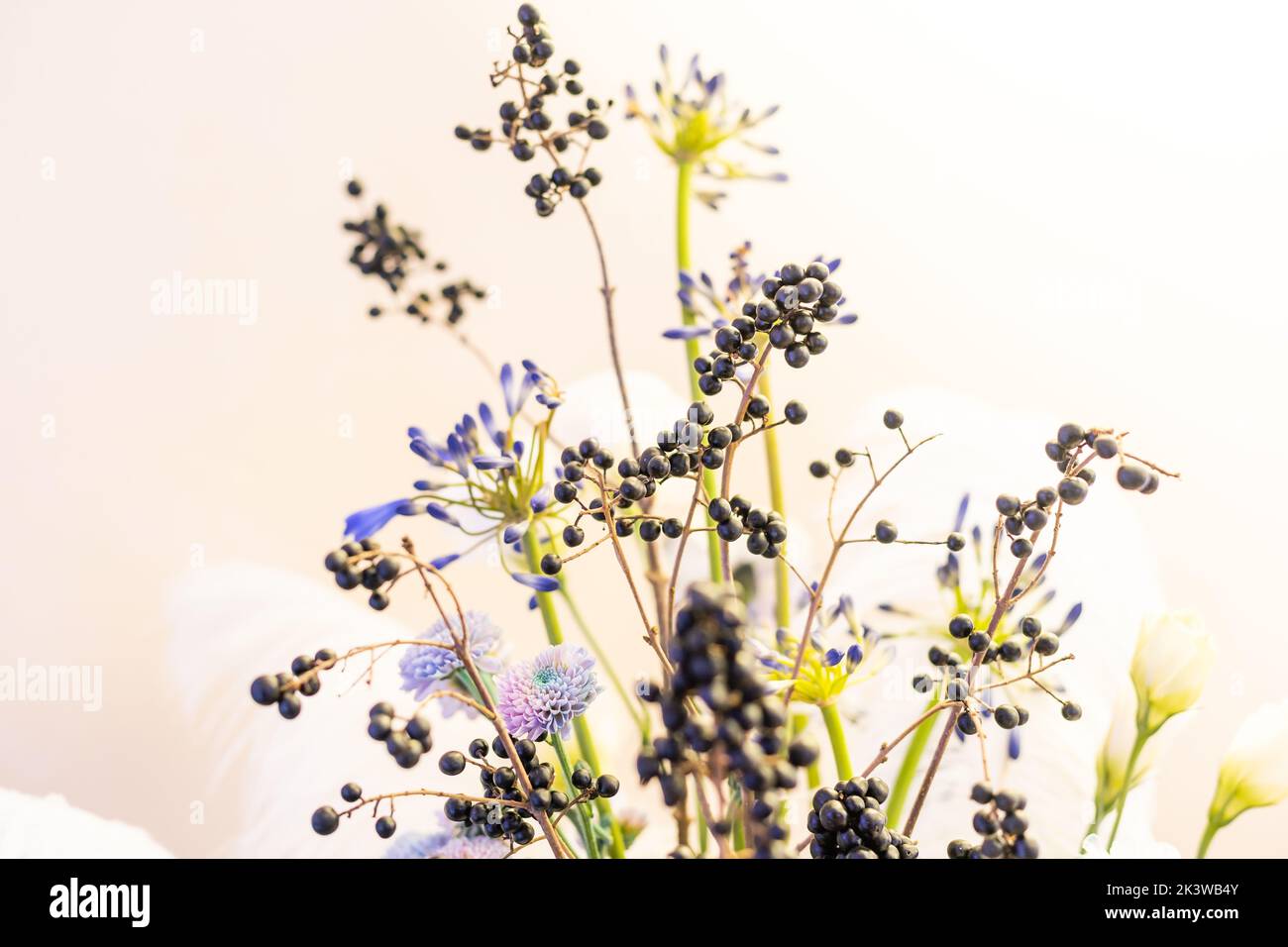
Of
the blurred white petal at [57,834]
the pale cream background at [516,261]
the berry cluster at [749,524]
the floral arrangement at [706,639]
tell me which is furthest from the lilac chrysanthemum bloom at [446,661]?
the pale cream background at [516,261]

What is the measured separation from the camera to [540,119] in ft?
1.10

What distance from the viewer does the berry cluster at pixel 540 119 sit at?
0.33m

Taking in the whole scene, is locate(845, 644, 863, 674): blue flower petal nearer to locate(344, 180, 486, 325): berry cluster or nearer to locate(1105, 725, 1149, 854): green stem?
locate(1105, 725, 1149, 854): green stem

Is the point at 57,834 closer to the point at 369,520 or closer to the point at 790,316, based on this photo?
the point at 369,520

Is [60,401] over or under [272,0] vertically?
under

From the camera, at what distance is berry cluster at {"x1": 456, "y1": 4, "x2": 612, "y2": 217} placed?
326 millimetres

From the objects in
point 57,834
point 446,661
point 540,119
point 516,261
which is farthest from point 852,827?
point 516,261

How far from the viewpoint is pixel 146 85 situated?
73 cm

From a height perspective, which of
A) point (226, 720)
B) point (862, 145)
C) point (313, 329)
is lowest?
point (226, 720)

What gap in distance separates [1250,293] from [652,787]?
2.13 feet

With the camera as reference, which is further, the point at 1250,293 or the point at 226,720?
the point at 1250,293
